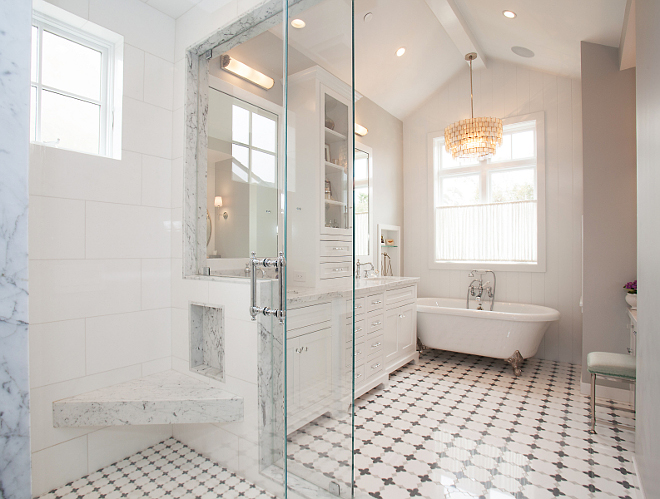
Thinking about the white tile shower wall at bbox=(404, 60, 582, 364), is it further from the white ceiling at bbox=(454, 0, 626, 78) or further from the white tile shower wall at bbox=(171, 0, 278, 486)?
the white tile shower wall at bbox=(171, 0, 278, 486)

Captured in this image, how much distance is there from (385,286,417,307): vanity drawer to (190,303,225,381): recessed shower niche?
1635mm

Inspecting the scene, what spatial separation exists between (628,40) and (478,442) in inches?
114

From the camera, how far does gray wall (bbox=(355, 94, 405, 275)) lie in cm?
431

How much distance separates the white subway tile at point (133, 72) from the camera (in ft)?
6.93

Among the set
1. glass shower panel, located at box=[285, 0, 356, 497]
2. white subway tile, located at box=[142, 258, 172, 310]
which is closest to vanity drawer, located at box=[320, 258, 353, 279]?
glass shower panel, located at box=[285, 0, 356, 497]

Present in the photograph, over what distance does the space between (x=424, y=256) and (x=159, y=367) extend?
3496 millimetres

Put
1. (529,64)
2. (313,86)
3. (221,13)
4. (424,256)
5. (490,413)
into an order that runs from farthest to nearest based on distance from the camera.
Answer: (424,256) → (529,64) → (490,413) → (221,13) → (313,86)

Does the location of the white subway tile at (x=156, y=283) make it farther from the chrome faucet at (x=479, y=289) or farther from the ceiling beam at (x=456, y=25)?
the chrome faucet at (x=479, y=289)

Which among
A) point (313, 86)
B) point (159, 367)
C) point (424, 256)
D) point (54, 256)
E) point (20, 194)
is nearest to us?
point (20, 194)

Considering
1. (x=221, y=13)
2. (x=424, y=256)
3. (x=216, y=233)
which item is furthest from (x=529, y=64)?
(x=216, y=233)

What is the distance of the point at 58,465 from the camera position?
1.84m

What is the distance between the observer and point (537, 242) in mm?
4129

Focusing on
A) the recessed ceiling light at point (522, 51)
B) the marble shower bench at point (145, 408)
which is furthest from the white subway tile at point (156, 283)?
the recessed ceiling light at point (522, 51)

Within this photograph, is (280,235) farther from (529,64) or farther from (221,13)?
(529,64)
